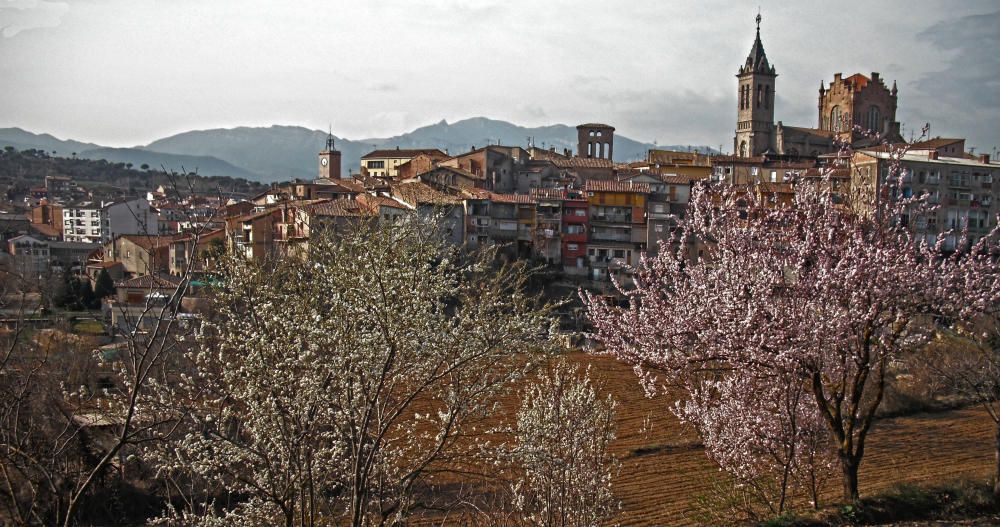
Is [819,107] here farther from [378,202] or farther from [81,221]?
[81,221]

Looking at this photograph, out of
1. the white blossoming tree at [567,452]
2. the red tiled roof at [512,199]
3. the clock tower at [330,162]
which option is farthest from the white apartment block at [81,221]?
the white blossoming tree at [567,452]

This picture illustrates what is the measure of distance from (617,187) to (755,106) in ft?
112

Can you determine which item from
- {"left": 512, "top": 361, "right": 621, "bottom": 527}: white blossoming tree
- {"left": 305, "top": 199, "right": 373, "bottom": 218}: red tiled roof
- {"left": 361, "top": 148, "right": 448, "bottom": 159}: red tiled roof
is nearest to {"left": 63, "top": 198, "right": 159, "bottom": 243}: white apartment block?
{"left": 361, "top": 148, "right": 448, "bottom": 159}: red tiled roof

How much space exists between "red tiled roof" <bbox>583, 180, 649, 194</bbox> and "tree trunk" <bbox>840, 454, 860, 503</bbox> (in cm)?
3349

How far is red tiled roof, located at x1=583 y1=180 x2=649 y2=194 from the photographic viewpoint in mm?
41688

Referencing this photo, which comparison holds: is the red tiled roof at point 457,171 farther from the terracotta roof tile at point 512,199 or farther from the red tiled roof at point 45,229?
the red tiled roof at point 45,229

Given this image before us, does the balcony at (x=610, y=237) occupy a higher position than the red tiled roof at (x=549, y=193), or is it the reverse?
the red tiled roof at (x=549, y=193)

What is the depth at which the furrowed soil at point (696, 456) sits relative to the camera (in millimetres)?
14586

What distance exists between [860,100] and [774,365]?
6957cm

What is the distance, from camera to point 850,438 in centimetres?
827

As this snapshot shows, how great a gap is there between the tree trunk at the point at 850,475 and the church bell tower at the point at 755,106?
209 ft

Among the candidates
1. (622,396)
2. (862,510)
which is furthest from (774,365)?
(622,396)

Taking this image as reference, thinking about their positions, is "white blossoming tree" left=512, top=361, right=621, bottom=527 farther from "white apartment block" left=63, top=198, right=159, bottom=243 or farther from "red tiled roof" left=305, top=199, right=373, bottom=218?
"white apartment block" left=63, top=198, right=159, bottom=243

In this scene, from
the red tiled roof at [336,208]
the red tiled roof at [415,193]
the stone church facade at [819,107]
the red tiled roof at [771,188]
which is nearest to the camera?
the red tiled roof at [771,188]
